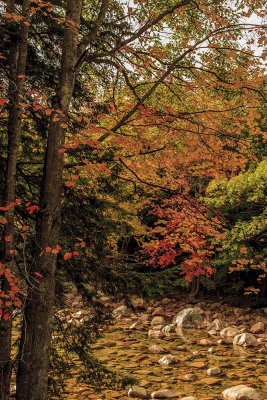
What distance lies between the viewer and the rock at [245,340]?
36.3 ft

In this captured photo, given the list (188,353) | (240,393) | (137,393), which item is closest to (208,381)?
(240,393)

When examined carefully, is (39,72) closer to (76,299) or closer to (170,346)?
(170,346)

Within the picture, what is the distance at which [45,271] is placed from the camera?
4.45 metres

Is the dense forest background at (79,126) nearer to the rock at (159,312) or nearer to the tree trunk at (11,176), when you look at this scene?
the tree trunk at (11,176)

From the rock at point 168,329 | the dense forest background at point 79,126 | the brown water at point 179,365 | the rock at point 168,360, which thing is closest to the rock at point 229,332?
the brown water at point 179,365

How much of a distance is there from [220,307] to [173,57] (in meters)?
12.0

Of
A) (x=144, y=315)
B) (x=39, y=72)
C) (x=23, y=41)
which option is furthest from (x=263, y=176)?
(x=23, y=41)

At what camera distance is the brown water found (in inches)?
307

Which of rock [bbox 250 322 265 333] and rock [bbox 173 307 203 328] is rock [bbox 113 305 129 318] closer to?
rock [bbox 173 307 203 328]

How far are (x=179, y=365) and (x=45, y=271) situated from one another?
6131 millimetres

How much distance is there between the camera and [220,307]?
16.0 metres

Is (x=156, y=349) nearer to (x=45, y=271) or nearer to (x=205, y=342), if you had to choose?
(x=205, y=342)

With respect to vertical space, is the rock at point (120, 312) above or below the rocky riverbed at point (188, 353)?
above

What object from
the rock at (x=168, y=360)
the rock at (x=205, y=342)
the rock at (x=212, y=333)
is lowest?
the rock at (x=168, y=360)
